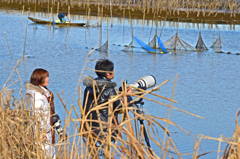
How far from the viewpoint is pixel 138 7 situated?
29297 millimetres

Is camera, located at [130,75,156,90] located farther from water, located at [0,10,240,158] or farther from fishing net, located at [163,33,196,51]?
fishing net, located at [163,33,196,51]

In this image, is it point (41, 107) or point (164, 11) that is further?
point (164, 11)

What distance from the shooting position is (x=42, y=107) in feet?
9.48

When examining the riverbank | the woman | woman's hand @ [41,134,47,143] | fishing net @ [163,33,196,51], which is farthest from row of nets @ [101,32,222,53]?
the riverbank

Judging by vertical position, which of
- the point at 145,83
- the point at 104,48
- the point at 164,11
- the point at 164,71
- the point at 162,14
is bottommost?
the point at 164,71

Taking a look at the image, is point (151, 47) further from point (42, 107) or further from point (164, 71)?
point (42, 107)

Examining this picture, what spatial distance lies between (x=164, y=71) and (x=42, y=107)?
23.8 ft

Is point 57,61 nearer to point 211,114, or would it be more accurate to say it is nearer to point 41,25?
point 211,114

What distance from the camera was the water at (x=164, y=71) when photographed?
5.67m

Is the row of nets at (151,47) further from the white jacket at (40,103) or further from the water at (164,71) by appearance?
the white jacket at (40,103)

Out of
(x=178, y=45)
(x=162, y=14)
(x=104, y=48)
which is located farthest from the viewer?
(x=162, y=14)

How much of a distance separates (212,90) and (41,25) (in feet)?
45.8

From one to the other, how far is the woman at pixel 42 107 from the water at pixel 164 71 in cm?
29

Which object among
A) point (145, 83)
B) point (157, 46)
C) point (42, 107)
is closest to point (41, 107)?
point (42, 107)
